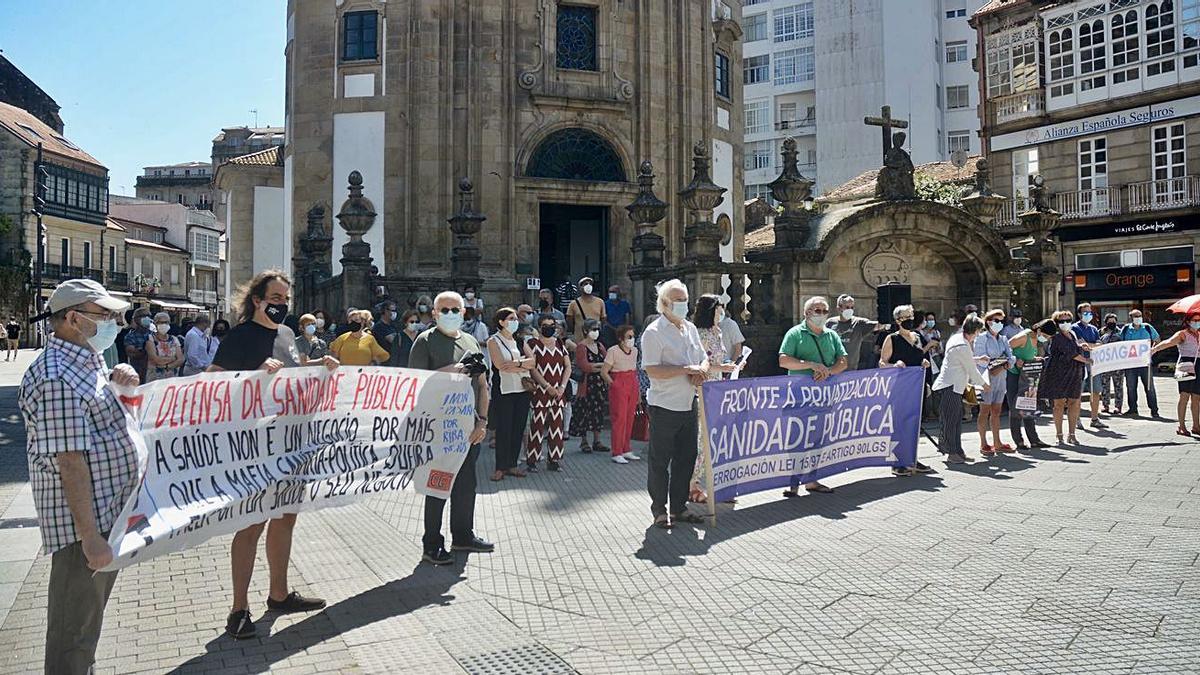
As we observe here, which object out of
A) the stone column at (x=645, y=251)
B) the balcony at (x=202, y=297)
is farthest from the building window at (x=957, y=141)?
the balcony at (x=202, y=297)

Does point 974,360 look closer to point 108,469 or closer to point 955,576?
point 955,576

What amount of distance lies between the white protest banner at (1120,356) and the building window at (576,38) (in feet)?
45.5

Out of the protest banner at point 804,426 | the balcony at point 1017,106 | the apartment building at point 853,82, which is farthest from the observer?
the apartment building at point 853,82

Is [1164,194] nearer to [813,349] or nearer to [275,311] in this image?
[813,349]

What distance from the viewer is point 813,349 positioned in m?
8.41

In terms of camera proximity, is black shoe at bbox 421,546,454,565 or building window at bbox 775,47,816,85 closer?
black shoe at bbox 421,546,454,565

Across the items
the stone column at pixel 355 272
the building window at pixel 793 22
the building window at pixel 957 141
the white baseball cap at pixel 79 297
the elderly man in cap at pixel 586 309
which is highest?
the building window at pixel 793 22

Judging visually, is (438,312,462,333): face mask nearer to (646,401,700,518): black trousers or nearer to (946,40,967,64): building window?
(646,401,700,518): black trousers

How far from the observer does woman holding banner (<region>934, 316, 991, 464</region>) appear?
1002 centimetres

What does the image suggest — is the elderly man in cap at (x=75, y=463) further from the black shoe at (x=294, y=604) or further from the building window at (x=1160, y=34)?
the building window at (x=1160, y=34)

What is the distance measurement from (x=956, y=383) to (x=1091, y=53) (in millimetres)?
28444

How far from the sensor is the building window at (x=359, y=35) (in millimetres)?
21797

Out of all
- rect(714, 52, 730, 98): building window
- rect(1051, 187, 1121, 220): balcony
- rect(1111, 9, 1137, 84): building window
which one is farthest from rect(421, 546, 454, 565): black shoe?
rect(1111, 9, 1137, 84): building window

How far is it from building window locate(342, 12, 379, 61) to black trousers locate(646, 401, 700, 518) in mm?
17759
